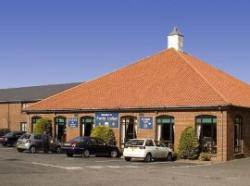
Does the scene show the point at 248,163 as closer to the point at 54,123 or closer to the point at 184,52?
the point at 184,52

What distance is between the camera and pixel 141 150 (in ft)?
105

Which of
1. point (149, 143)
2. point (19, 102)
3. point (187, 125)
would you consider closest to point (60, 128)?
point (187, 125)

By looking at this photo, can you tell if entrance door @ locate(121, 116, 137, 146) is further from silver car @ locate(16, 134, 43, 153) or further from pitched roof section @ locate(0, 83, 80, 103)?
pitched roof section @ locate(0, 83, 80, 103)

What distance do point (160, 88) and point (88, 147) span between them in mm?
7785

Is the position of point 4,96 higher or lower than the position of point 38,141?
higher

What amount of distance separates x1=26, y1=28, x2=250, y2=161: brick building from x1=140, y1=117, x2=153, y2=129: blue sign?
2.5 inches

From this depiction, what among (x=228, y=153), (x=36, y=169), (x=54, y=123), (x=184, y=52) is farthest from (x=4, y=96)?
(x=36, y=169)

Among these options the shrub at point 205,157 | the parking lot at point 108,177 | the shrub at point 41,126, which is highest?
the shrub at point 41,126

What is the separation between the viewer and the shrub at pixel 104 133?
3934cm

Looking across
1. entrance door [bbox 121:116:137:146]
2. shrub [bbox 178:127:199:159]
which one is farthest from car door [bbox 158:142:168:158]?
entrance door [bbox 121:116:137:146]

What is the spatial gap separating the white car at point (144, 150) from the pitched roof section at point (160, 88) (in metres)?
4.31

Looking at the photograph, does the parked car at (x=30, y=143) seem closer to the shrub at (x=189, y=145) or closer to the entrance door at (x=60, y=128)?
the entrance door at (x=60, y=128)

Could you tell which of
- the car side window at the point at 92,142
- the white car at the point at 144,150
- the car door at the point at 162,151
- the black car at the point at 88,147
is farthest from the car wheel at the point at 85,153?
the car door at the point at 162,151

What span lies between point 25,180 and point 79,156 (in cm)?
1631
